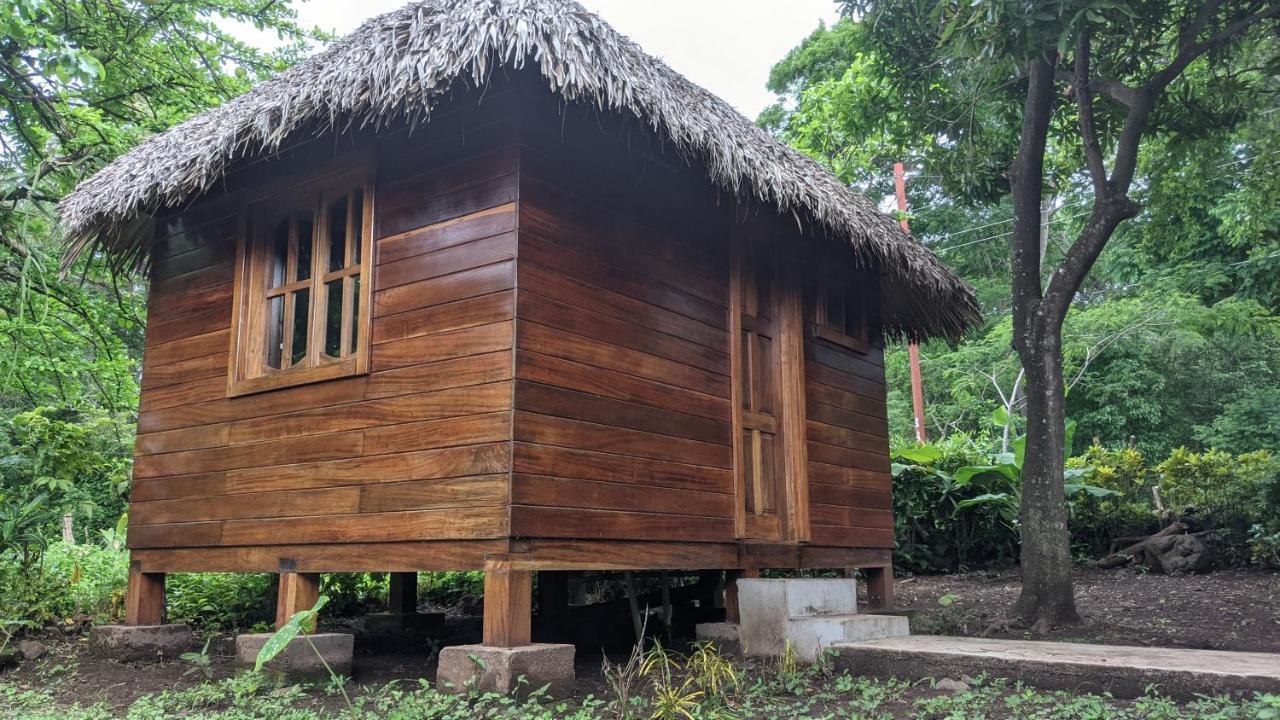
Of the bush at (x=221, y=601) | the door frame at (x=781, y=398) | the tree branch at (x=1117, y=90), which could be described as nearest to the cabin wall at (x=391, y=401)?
the bush at (x=221, y=601)

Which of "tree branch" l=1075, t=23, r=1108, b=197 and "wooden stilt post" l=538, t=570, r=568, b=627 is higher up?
"tree branch" l=1075, t=23, r=1108, b=197

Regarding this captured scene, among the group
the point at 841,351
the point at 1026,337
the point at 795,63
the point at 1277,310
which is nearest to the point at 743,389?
the point at 841,351

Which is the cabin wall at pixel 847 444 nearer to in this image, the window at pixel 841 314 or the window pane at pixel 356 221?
the window at pixel 841 314

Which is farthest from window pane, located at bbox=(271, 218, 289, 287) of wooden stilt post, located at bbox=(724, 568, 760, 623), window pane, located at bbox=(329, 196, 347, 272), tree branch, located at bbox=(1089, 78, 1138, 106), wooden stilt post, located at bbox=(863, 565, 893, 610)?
tree branch, located at bbox=(1089, 78, 1138, 106)

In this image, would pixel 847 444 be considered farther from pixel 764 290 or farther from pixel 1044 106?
pixel 1044 106

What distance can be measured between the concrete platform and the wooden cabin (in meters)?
1.22

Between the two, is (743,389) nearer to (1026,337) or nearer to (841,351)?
(841,351)

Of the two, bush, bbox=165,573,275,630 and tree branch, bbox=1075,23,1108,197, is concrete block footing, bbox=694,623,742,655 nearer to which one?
bush, bbox=165,573,275,630

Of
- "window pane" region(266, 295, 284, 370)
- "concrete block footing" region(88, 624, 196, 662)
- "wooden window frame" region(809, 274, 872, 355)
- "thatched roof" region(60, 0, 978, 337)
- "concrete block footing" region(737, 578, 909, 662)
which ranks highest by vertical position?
"thatched roof" region(60, 0, 978, 337)

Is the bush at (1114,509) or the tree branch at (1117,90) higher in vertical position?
the tree branch at (1117,90)

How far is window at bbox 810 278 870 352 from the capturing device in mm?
7469

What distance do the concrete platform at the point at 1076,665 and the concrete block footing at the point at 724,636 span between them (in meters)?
0.76

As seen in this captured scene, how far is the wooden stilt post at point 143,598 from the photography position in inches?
257

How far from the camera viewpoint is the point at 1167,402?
19.7 meters
